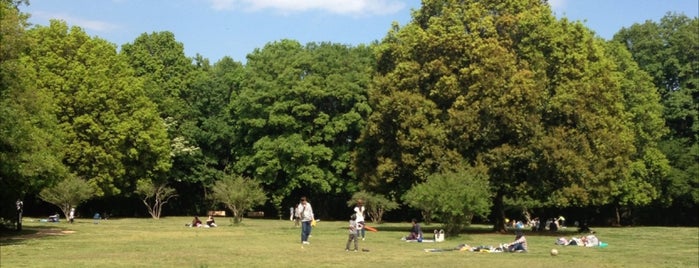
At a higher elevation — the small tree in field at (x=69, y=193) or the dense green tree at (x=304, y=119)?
the dense green tree at (x=304, y=119)

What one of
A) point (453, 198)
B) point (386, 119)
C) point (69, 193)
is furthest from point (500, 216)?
point (69, 193)

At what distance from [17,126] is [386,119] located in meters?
20.6

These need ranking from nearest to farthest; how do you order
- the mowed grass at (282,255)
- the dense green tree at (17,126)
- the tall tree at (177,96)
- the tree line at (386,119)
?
the mowed grass at (282,255) < the dense green tree at (17,126) < the tree line at (386,119) < the tall tree at (177,96)

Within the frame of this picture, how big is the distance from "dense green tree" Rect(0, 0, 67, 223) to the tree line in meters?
0.11

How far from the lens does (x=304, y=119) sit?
63031 millimetres

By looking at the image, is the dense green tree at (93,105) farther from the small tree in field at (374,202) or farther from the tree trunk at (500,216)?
the tree trunk at (500,216)

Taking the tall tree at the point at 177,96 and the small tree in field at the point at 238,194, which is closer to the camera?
the small tree in field at the point at 238,194

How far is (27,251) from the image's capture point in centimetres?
2258

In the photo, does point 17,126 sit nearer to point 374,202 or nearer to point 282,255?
point 282,255

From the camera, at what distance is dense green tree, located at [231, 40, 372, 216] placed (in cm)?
6084

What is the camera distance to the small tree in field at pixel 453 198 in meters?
34.4

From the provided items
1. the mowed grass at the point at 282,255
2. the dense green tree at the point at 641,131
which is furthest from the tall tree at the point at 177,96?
the mowed grass at the point at 282,255

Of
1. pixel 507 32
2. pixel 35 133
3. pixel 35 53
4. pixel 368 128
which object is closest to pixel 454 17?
pixel 507 32

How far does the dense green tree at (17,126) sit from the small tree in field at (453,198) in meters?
16.6
